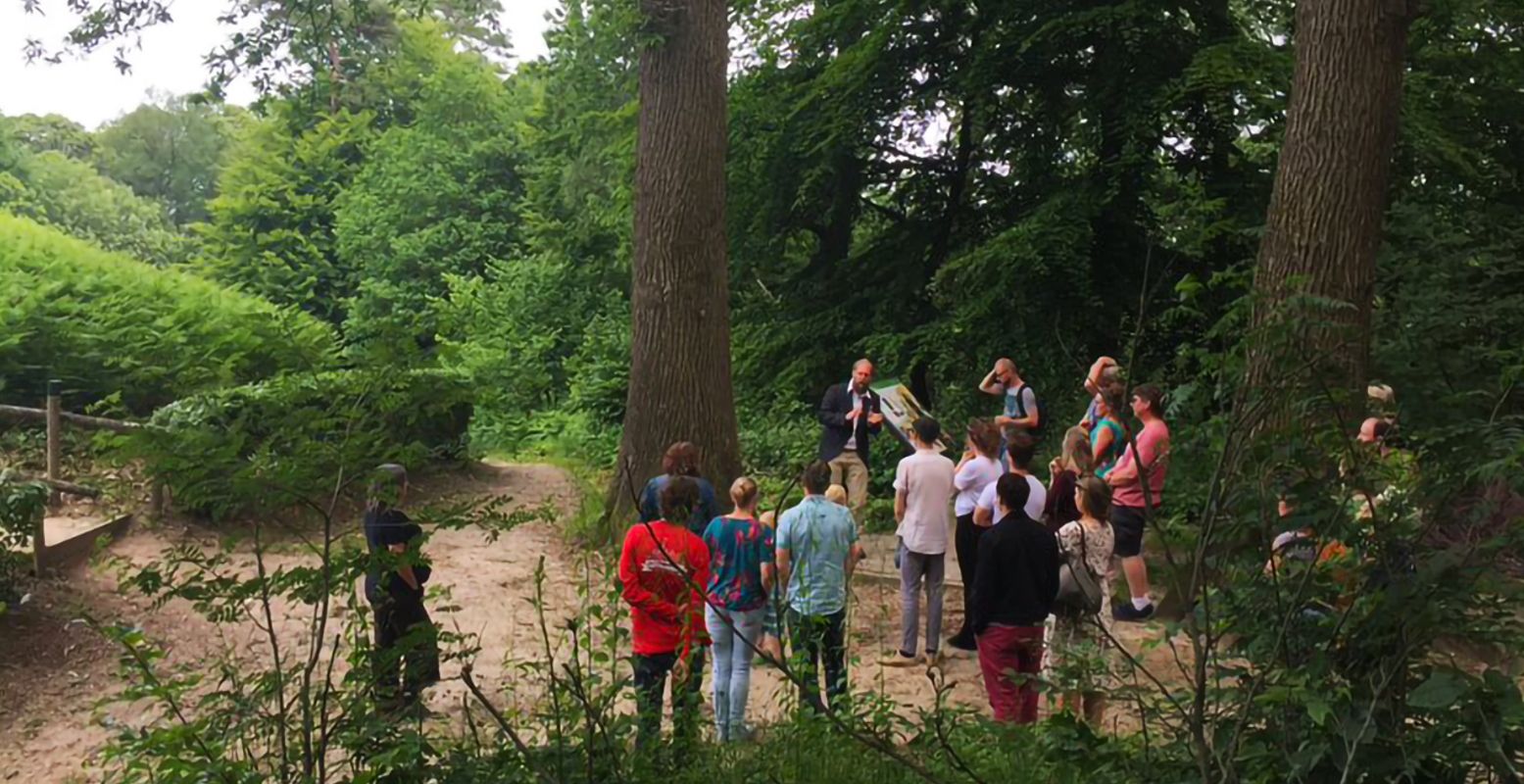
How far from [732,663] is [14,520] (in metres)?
5.36

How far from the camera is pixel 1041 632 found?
5578 millimetres

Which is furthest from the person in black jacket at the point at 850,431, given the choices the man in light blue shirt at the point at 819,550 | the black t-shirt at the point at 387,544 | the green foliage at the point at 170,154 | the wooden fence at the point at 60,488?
the green foliage at the point at 170,154

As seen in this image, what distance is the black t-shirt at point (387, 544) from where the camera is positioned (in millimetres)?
3189

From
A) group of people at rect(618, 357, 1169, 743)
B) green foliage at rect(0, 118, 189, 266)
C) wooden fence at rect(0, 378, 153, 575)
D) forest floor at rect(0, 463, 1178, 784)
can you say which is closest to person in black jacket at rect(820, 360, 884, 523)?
forest floor at rect(0, 463, 1178, 784)

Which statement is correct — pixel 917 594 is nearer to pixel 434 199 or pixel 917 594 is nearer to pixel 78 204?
pixel 434 199

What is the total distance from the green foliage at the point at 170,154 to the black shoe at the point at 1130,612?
179 ft

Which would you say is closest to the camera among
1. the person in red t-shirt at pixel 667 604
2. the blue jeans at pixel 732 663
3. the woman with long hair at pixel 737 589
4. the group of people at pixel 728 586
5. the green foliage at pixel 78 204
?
the person in red t-shirt at pixel 667 604

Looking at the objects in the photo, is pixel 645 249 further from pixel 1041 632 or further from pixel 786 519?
pixel 1041 632

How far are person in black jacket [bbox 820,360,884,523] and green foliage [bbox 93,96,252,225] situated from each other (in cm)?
5115

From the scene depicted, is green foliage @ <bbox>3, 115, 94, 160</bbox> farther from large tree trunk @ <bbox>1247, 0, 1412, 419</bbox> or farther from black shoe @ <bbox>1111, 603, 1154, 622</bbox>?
large tree trunk @ <bbox>1247, 0, 1412, 419</bbox>

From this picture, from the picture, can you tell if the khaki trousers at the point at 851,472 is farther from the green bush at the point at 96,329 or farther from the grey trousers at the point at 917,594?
the green bush at the point at 96,329

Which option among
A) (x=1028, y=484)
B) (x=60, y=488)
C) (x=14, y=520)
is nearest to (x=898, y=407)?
(x=1028, y=484)

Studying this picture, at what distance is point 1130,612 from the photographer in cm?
706

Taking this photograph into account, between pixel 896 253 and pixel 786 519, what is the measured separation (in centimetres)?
926
